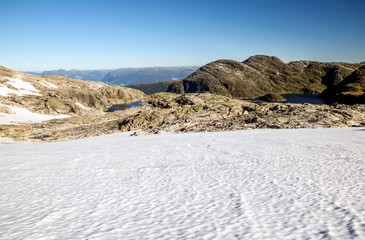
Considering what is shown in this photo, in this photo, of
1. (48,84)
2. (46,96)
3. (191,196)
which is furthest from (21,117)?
(191,196)

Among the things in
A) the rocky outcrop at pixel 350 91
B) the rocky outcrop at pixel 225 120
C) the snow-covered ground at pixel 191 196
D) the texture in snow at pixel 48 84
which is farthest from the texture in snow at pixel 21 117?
the rocky outcrop at pixel 350 91

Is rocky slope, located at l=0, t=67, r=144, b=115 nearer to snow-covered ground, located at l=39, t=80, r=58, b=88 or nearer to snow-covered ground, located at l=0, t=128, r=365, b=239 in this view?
snow-covered ground, located at l=39, t=80, r=58, b=88

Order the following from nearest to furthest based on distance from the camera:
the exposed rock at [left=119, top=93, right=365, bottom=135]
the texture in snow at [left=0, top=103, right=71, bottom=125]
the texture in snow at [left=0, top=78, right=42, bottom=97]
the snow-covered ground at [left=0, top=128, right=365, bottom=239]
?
the snow-covered ground at [left=0, top=128, right=365, bottom=239] → the exposed rock at [left=119, top=93, right=365, bottom=135] → the texture in snow at [left=0, top=103, right=71, bottom=125] → the texture in snow at [left=0, top=78, right=42, bottom=97]

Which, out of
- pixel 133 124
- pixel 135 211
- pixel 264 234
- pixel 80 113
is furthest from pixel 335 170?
pixel 80 113

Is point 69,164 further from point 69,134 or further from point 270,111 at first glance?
point 270,111

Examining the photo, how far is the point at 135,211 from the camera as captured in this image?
9.06 m

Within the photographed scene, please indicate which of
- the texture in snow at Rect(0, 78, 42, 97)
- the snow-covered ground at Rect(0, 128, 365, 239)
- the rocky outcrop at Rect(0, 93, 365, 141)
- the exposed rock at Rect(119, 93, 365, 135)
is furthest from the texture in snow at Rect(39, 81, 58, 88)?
the snow-covered ground at Rect(0, 128, 365, 239)

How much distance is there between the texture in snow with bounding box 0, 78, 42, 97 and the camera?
86025mm

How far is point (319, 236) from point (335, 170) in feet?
30.4

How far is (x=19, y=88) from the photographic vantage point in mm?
93000

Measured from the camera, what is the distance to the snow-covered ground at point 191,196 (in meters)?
7.30

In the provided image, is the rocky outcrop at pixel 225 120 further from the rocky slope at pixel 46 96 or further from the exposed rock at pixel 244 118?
the rocky slope at pixel 46 96

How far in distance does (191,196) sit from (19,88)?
116 m

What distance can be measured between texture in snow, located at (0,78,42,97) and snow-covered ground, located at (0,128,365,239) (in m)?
89.9
